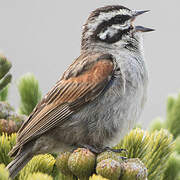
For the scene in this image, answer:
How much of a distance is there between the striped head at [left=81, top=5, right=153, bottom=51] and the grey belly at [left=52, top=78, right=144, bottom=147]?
0.58m

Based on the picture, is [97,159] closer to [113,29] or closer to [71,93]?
[71,93]

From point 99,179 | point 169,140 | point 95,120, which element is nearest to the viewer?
point 99,179

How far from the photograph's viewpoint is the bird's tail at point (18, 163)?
1.71m

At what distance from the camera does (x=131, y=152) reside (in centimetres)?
178

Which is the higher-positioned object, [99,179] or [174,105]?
[99,179]

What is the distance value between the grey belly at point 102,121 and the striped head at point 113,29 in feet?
1.90

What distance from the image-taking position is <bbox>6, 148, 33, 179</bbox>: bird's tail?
1.71m

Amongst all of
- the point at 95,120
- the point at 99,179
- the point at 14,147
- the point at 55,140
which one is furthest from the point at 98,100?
the point at 99,179

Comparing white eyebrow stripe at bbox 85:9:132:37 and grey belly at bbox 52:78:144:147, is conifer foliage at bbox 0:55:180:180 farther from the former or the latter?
white eyebrow stripe at bbox 85:9:132:37

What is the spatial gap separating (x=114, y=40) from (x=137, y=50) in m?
0.21

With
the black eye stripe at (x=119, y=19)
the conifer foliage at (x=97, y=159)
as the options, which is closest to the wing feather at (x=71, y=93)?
the conifer foliage at (x=97, y=159)

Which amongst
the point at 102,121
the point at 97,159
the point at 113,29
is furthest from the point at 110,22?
the point at 97,159

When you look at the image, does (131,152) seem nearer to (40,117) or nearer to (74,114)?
(74,114)

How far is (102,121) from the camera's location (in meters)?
2.21
